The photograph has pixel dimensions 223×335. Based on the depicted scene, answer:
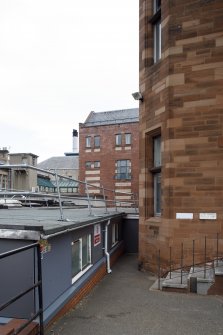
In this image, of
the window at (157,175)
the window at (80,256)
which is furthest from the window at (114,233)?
the window at (80,256)

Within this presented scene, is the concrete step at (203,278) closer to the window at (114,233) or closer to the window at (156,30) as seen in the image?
the window at (114,233)

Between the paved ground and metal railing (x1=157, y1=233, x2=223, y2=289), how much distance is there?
1.14 metres

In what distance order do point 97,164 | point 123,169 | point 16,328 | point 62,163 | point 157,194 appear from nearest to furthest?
point 16,328
point 157,194
point 123,169
point 97,164
point 62,163

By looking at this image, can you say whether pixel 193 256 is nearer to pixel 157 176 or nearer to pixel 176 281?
pixel 176 281

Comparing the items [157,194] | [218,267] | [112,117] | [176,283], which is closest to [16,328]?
[176,283]

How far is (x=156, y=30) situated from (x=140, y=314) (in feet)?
28.1

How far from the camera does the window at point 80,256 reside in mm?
7214

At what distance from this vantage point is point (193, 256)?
363 inches

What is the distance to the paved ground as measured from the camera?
5625 mm

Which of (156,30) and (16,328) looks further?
(156,30)

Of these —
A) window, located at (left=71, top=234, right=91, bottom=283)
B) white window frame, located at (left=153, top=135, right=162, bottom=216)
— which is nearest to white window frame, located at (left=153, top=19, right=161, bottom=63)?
white window frame, located at (left=153, top=135, right=162, bottom=216)

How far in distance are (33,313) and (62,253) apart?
1362mm

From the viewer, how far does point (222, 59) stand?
368 inches

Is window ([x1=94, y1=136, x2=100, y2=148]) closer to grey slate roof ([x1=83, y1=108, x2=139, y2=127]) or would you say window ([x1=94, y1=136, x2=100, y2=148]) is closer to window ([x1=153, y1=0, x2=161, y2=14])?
grey slate roof ([x1=83, y1=108, x2=139, y2=127])
